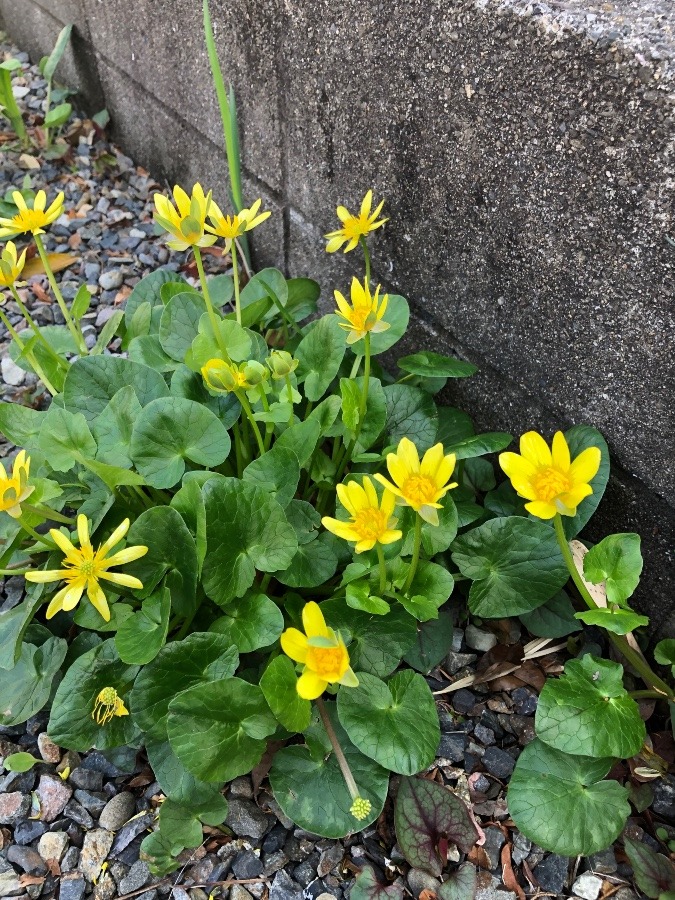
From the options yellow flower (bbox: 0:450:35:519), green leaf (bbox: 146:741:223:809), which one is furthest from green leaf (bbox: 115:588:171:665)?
yellow flower (bbox: 0:450:35:519)

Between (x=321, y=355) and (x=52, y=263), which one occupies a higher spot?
(x=321, y=355)

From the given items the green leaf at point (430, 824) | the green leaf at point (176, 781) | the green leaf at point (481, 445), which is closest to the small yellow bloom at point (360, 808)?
the green leaf at point (430, 824)

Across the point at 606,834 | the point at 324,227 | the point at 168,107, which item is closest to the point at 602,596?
the point at 606,834

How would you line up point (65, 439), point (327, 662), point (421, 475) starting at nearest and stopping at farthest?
1. point (327, 662)
2. point (421, 475)
3. point (65, 439)

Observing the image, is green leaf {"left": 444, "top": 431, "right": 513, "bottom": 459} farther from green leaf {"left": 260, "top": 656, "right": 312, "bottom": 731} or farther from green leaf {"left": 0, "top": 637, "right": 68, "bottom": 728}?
green leaf {"left": 0, "top": 637, "right": 68, "bottom": 728}

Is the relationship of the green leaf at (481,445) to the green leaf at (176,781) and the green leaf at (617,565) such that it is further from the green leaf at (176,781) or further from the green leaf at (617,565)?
the green leaf at (176,781)

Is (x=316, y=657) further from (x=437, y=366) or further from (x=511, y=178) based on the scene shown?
(x=511, y=178)

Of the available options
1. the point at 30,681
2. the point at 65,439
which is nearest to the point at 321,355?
the point at 65,439
